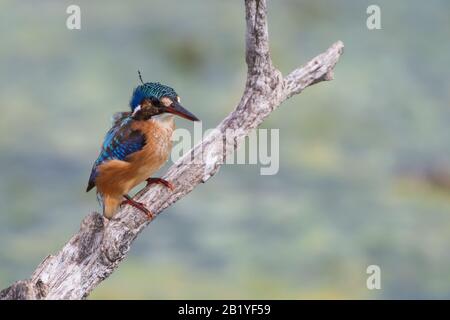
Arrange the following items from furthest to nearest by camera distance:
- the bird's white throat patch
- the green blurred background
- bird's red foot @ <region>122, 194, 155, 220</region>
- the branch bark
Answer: the green blurred background → the bird's white throat patch → bird's red foot @ <region>122, 194, 155, 220</region> → the branch bark

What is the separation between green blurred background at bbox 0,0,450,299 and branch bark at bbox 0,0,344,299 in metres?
1.91

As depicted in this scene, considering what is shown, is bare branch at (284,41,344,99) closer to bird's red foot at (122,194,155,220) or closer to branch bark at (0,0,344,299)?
branch bark at (0,0,344,299)

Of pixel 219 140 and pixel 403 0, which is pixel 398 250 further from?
pixel 403 0

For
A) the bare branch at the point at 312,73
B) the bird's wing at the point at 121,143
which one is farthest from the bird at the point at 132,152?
the bare branch at the point at 312,73

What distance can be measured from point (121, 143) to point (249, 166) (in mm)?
2640

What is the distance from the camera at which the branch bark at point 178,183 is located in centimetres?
301

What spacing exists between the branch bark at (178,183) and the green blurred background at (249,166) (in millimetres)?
1908

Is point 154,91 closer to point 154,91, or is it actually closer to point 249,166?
point 154,91

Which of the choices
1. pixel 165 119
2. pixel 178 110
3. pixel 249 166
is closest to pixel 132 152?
pixel 165 119

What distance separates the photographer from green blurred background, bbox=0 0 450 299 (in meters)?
5.35

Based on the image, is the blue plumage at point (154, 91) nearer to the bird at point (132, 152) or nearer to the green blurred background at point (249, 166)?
the bird at point (132, 152)

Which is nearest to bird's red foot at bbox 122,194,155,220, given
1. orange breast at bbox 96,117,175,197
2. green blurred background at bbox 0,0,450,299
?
orange breast at bbox 96,117,175,197

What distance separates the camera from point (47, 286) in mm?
2982
